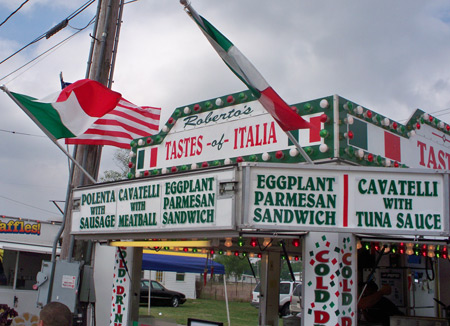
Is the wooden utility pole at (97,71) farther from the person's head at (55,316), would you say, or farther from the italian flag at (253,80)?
the person's head at (55,316)

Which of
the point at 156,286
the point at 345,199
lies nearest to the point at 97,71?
the point at 345,199

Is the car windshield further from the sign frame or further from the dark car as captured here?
the sign frame

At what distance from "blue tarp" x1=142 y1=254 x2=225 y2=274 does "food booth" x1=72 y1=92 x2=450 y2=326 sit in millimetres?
3861

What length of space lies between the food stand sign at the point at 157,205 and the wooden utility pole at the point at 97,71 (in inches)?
16.5

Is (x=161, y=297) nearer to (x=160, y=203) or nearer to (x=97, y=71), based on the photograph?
(x=97, y=71)

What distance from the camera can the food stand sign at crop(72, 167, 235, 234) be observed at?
6926 mm

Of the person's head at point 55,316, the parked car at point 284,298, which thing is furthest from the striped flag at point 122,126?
the parked car at point 284,298

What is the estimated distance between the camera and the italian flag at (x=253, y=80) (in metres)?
6.86

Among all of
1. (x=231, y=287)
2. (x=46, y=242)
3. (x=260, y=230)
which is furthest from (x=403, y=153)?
(x=231, y=287)

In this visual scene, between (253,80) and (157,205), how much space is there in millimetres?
2331

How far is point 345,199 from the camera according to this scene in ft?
21.5

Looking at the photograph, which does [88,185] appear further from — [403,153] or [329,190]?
[403,153]

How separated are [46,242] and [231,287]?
2182cm

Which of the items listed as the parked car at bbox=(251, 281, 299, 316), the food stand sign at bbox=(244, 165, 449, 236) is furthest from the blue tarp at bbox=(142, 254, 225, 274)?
the parked car at bbox=(251, 281, 299, 316)
